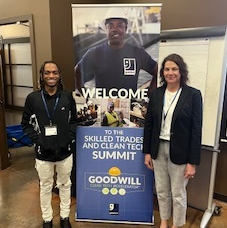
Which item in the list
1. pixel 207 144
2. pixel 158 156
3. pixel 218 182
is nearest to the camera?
pixel 158 156

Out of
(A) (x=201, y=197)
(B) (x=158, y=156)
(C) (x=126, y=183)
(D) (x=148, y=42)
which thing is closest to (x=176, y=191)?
(B) (x=158, y=156)

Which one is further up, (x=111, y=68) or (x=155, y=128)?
(x=111, y=68)

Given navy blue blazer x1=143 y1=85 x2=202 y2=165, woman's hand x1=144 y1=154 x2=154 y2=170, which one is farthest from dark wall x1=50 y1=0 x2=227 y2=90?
woman's hand x1=144 y1=154 x2=154 y2=170

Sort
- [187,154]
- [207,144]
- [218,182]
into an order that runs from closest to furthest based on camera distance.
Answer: [187,154] < [207,144] < [218,182]

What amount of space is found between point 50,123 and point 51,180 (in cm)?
51

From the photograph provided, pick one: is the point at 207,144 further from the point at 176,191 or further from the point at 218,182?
the point at 218,182

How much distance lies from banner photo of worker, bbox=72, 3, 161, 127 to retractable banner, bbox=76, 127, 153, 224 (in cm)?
13

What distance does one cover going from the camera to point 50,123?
1.94 meters

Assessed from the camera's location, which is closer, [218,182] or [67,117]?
[67,117]

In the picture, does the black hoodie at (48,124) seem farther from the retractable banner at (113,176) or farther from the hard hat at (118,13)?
the hard hat at (118,13)

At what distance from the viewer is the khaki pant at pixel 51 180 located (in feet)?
6.62

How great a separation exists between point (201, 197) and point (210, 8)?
1873mm

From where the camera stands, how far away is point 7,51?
26.8ft

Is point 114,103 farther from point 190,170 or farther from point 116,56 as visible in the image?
point 190,170
